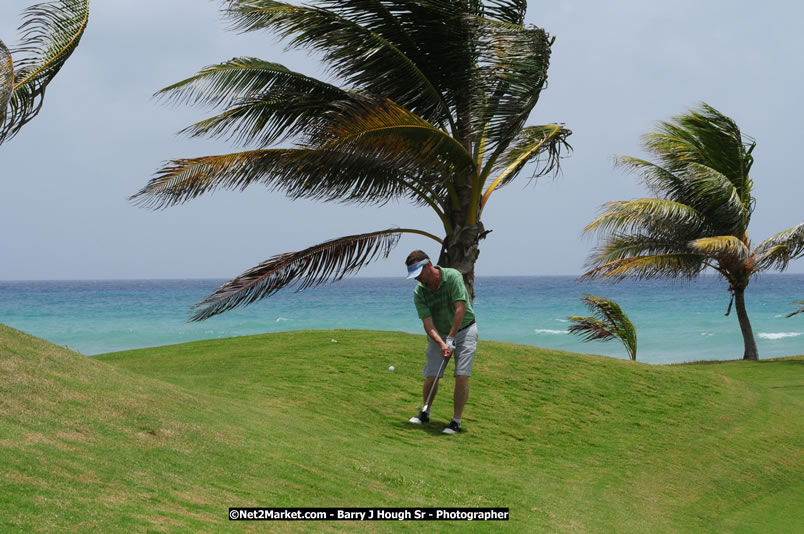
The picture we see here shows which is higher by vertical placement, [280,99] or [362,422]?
[280,99]

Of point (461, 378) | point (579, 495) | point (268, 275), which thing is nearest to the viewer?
point (579, 495)

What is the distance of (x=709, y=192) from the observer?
21.6 metres

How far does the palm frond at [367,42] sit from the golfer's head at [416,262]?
386 centimetres

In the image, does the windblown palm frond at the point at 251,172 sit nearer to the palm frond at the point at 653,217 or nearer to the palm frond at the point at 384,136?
the palm frond at the point at 384,136

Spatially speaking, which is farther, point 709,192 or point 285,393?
point 709,192

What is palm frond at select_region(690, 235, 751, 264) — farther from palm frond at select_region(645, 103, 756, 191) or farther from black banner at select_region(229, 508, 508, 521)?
black banner at select_region(229, 508, 508, 521)

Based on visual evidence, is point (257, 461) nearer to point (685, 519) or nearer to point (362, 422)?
point (362, 422)

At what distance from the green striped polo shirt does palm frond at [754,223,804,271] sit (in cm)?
1611

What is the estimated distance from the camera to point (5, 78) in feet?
26.6

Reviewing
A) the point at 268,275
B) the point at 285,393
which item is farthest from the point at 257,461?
the point at 268,275

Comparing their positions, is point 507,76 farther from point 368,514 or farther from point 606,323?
point 606,323

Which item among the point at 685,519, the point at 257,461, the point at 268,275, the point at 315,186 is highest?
the point at 315,186

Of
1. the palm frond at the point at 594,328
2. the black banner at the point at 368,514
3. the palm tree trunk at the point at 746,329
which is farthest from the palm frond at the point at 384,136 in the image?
the palm tree trunk at the point at 746,329

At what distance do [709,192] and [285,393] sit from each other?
15976mm
